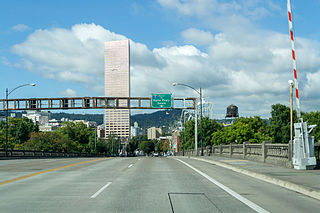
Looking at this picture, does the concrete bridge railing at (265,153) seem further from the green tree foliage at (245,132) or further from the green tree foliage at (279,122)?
the green tree foliage at (279,122)

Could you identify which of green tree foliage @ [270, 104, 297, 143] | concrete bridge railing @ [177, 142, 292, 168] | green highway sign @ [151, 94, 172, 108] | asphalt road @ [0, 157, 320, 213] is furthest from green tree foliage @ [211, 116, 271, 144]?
asphalt road @ [0, 157, 320, 213]

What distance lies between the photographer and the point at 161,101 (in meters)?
58.2

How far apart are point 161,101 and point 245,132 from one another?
1840 inches

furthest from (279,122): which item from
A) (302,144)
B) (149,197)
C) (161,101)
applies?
(149,197)

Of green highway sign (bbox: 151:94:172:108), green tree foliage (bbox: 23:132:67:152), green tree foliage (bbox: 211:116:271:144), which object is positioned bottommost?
green tree foliage (bbox: 23:132:67:152)

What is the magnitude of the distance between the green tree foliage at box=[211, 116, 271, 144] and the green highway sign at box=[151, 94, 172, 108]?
4454cm

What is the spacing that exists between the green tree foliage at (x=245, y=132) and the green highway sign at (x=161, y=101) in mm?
44540

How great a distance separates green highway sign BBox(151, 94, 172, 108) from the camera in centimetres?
5794

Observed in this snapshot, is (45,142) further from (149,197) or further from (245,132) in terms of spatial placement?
(149,197)

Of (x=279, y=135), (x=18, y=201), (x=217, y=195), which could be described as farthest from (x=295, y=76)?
(x=279, y=135)

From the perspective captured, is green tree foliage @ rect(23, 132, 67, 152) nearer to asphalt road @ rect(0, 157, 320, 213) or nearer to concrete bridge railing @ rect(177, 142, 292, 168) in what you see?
concrete bridge railing @ rect(177, 142, 292, 168)

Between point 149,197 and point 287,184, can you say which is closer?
point 149,197

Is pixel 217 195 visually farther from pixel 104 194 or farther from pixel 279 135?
pixel 279 135

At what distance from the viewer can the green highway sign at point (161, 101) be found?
5794 cm
